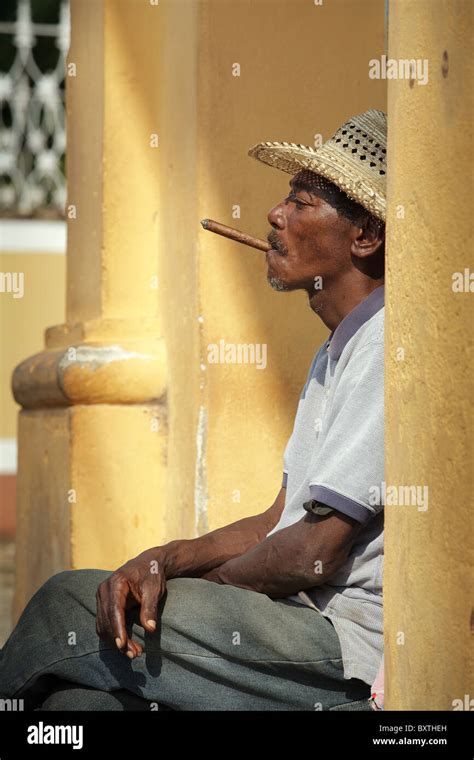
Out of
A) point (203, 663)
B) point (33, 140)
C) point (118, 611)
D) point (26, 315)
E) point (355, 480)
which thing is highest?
point (33, 140)

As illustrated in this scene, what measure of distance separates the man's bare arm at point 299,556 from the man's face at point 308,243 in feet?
2.06

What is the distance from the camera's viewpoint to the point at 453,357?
226cm

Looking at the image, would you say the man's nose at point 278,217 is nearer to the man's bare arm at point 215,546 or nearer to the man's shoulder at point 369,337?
the man's shoulder at point 369,337

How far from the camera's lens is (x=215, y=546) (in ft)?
11.1

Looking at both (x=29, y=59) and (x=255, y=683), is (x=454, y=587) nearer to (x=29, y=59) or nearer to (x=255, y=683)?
(x=255, y=683)

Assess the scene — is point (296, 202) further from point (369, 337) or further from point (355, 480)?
point (355, 480)

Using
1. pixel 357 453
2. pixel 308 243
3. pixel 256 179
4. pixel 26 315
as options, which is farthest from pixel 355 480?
pixel 26 315

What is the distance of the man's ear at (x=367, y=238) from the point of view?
10.6 ft

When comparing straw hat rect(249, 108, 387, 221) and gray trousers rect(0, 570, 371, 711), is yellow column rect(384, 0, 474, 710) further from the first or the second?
straw hat rect(249, 108, 387, 221)

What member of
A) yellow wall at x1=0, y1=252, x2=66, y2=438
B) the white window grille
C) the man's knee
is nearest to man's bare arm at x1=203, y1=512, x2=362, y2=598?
the man's knee

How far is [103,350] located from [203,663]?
1.84m

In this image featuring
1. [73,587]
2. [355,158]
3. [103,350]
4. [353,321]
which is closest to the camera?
[73,587]
